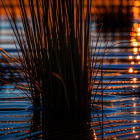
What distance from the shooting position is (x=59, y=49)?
4.42ft

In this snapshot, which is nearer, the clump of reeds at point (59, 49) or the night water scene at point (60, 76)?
the night water scene at point (60, 76)

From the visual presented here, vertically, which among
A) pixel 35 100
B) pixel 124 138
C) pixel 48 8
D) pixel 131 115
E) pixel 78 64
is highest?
pixel 48 8

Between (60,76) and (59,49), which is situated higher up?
(59,49)

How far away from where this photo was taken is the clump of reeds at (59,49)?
1.31 meters

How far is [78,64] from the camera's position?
1346 millimetres

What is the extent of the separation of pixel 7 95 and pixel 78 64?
69 centimetres

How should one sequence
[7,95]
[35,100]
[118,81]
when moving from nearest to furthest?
[35,100] < [7,95] < [118,81]

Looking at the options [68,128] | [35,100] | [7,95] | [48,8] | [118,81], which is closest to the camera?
[68,128]

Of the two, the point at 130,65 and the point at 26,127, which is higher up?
the point at 130,65

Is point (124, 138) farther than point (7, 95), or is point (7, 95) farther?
point (7, 95)

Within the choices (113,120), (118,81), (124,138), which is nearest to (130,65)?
(118,81)

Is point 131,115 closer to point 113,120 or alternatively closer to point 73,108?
point 113,120

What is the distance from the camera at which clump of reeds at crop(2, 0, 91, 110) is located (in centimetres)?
131

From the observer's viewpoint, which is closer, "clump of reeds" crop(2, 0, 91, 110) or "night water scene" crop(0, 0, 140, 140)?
"night water scene" crop(0, 0, 140, 140)
